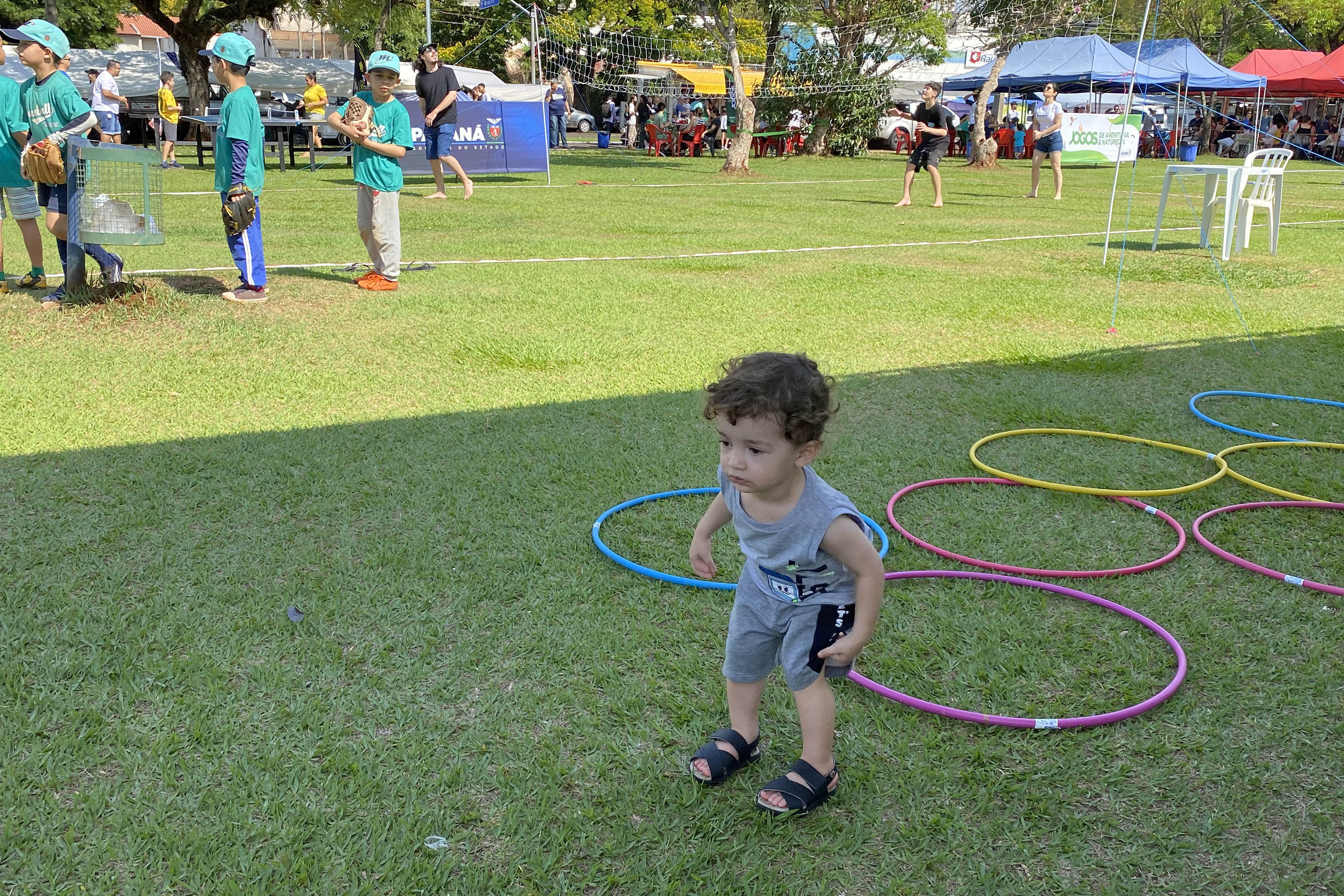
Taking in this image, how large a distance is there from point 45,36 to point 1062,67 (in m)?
31.6

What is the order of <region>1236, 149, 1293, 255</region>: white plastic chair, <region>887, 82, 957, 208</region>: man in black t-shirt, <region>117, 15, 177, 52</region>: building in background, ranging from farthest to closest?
<region>117, 15, 177, 52</region>: building in background
<region>887, 82, 957, 208</region>: man in black t-shirt
<region>1236, 149, 1293, 255</region>: white plastic chair

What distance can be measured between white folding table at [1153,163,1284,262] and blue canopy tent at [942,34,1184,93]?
21.4 m

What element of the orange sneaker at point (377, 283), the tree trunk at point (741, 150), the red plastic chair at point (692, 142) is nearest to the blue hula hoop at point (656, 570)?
the orange sneaker at point (377, 283)

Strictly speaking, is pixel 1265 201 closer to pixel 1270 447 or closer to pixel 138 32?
pixel 1270 447

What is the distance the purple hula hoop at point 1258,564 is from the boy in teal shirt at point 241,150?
629 centimetres

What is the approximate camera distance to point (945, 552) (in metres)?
3.76

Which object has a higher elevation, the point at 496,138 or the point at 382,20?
the point at 382,20

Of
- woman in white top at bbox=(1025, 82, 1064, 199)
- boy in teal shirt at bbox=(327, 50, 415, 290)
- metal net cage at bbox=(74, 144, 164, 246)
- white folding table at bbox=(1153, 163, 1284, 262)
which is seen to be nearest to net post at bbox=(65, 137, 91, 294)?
metal net cage at bbox=(74, 144, 164, 246)

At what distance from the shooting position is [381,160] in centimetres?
807

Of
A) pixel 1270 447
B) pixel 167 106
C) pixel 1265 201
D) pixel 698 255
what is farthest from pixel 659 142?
pixel 1270 447

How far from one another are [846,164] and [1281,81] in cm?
1629

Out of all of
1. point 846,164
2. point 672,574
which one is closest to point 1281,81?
point 846,164

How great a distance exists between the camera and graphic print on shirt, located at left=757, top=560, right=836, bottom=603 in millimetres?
2352

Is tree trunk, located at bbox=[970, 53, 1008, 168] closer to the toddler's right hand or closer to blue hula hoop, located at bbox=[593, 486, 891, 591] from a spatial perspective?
blue hula hoop, located at bbox=[593, 486, 891, 591]
